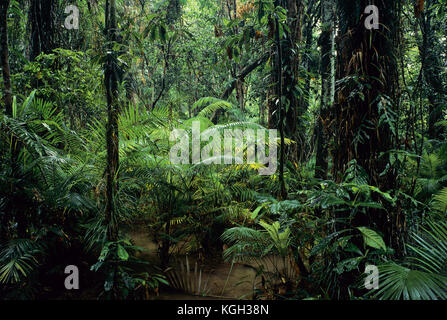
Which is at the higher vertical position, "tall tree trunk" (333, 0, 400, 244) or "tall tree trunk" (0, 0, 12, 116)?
"tall tree trunk" (0, 0, 12, 116)

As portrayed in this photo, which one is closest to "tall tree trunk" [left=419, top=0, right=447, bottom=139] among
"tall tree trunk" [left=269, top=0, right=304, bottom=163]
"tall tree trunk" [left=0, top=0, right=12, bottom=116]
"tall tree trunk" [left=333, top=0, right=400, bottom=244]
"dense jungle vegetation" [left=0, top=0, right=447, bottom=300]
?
"dense jungle vegetation" [left=0, top=0, right=447, bottom=300]

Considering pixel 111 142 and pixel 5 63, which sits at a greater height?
pixel 5 63

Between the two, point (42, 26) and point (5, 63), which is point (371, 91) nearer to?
point (5, 63)

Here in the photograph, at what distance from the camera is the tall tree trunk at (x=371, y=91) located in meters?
2.14

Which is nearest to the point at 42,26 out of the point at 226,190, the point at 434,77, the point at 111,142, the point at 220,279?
the point at 111,142

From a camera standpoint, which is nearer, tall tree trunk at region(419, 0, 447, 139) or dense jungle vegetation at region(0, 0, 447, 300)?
dense jungle vegetation at region(0, 0, 447, 300)

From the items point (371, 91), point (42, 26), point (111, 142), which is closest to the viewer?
point (371, 91)

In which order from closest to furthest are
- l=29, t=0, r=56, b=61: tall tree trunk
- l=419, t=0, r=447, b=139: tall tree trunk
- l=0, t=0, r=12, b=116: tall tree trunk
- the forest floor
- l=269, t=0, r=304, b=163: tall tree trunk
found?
1. the forest floor
2. l=0, t=0, r=12, b=116: tall tree trunk
3. l=269, t=0, r=304, b=163: tall tree trunk
4. l=29, t=0, r=56, b=61: tall tree trunk
5. l=419, t=0, r=447, b=139: tall tree trunk

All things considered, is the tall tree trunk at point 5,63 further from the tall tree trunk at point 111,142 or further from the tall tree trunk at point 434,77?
the tall tree trunk at point 434,77

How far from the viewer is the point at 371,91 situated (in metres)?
2.18

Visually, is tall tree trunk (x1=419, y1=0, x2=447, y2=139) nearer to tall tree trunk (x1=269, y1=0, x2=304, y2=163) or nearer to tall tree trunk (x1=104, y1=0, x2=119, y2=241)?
tall tree trunk (x1=269, y1=0, x2=304, y2=163)

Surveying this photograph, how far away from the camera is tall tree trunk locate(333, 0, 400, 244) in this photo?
7.04ft
